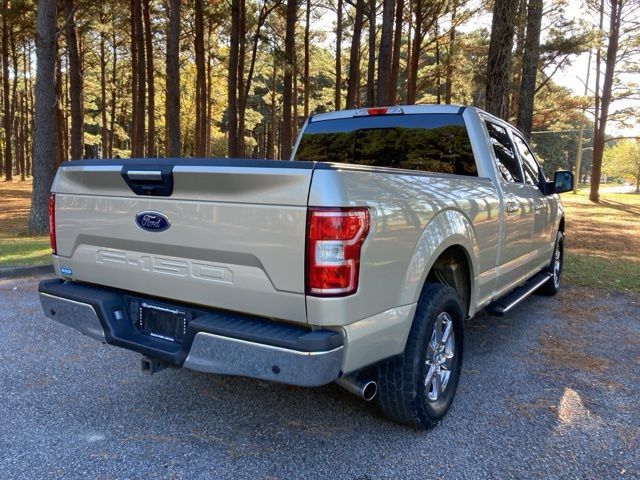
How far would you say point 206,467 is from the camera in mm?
2635

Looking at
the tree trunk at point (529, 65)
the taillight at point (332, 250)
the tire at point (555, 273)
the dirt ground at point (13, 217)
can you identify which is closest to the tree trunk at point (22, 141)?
the dirt ground at point (13, 217)

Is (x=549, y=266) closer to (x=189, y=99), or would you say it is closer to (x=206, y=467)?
(x=206, y=467)

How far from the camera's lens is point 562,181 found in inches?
214

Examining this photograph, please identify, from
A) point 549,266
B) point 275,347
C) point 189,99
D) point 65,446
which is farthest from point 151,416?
point 189,99

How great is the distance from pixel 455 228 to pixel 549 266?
3594 millimetres

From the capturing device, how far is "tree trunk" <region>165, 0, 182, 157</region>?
13141 mm

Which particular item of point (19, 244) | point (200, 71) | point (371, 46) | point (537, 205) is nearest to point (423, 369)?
point (537, 205)

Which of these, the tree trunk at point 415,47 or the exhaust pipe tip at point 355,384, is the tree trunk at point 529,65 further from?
the exhaust pipe tip at point 355,384

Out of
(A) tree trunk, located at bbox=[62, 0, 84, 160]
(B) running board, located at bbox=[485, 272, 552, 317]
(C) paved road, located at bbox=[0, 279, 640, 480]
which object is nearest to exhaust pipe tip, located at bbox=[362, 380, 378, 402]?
(C) paved road, located at bbox=[0, 279, 640, 480]

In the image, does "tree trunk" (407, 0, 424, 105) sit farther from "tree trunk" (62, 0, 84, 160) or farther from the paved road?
the paved road

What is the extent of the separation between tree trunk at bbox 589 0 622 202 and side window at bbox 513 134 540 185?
21496 millimetres

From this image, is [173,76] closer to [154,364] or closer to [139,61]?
[139,61]

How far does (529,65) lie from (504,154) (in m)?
9.43

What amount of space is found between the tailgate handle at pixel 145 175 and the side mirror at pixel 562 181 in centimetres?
443
